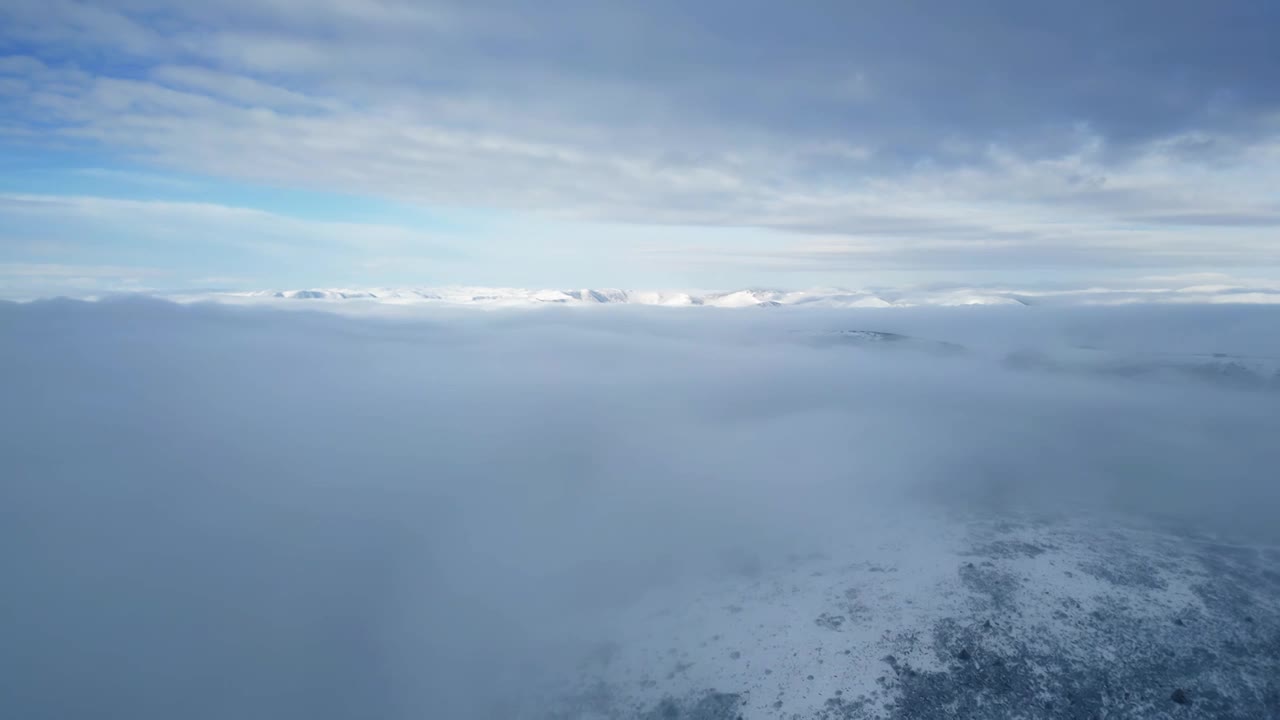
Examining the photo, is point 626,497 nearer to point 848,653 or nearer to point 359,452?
point 848,653

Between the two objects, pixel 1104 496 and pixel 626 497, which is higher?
pixel 1104 496

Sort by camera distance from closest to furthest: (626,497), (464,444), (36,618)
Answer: (36,618) < (626,497) < (464,444)

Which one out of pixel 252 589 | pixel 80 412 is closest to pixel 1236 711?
pixel 252 589

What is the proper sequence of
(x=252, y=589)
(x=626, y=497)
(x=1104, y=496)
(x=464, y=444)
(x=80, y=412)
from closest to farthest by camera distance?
(x=252, y=589) < (x=1104, y=496) < (x=626, y=497) < (x=80, y=412) < (x=464, y=444)

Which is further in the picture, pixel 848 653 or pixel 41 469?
pixel 41 469

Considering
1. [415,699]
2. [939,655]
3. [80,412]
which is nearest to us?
[939,655]

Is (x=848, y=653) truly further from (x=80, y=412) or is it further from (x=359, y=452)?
(x=80, y=412)

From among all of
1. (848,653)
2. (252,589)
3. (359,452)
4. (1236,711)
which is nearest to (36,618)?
(252,589)

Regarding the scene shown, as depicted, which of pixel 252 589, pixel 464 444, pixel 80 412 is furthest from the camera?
pixel 464 444

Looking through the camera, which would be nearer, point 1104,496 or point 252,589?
point 252,589
